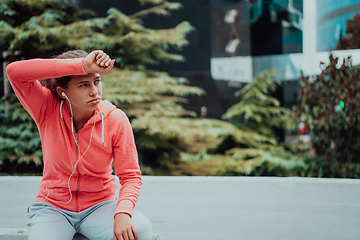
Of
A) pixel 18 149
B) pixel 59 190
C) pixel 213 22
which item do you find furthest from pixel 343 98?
pixel 18 149

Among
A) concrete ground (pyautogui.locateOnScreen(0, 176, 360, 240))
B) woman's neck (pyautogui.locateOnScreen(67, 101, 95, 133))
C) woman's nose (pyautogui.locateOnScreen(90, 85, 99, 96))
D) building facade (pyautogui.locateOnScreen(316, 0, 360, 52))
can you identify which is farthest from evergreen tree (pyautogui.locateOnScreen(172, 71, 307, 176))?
woman's nose (pyautogui.locateOnScreen(90, 85, 99, 96))

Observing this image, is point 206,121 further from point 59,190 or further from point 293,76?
point 59,190

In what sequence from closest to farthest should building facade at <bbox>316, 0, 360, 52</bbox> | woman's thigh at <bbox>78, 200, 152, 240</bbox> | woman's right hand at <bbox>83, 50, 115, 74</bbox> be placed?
woman's right hand at <bbox>83, 50, 115, 74</bbox>
woman's thigh at <bbox>78, 200, 152, 240</bbox>
building facade at <bbox>316, 0, 360, 52</bbox>

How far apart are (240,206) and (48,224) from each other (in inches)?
61.9

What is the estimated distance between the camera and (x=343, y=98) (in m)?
3.38

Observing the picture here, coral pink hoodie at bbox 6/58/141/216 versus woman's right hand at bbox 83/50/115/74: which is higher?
woman's right hand at bbox 83/50/115/74

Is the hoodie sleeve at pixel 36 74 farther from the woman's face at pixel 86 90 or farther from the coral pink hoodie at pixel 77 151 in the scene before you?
the woman's face at pixel 86 90

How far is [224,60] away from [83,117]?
4.01 m

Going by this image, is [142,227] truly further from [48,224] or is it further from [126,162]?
[48,224]

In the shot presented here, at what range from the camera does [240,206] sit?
2500 millimetres

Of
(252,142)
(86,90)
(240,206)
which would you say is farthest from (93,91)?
(252,142)

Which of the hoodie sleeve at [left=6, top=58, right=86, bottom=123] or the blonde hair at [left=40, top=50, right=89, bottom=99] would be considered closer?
the hoodie sleeve at [left=6, top=58, right=86, bottom=123]

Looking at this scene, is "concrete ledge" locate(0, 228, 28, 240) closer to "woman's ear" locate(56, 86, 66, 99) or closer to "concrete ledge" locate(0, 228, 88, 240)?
"concrete ledge" locate(0, 228, 88, 240)

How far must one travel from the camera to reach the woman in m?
1.45
